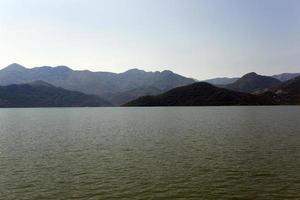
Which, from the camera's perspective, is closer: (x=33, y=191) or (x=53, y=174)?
(x=33, y=191)

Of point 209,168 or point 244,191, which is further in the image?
point 209,168

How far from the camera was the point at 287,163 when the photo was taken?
175ft

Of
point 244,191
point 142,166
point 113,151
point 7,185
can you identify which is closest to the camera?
point 244,191

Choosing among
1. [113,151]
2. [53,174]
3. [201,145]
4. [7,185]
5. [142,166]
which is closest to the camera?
[7,185]

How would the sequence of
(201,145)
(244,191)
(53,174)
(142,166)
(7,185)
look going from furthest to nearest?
(201,145), (142,166), (53,174), (7,185), (244,191)

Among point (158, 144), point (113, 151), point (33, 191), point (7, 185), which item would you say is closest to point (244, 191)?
point (33, 191)

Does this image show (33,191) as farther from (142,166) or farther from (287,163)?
(287,163)

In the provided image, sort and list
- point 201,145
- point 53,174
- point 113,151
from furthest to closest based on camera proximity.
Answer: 1. point 201,145
2. point 113,151
3. point 53,174

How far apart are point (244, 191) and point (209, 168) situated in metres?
12.0

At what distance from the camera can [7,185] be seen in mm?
42375

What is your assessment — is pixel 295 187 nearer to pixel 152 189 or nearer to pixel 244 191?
pixel 244 191

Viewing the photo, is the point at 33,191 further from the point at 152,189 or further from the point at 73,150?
the point at 73,150

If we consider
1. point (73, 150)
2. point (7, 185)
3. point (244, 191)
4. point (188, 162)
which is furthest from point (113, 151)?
point (244, 191)

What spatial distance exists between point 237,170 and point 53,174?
25499 millimetres
